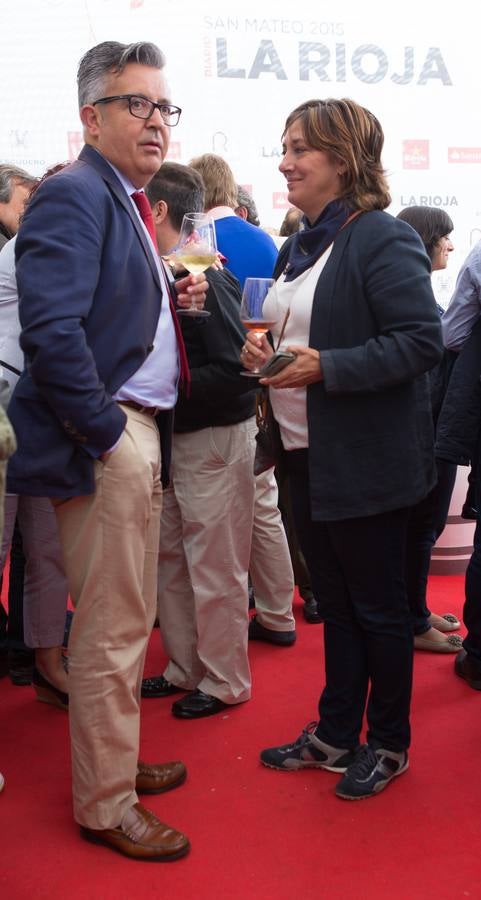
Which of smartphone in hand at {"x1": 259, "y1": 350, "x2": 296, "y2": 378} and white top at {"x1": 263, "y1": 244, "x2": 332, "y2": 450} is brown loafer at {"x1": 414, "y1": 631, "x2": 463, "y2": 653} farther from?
smartphone in hand at {"x1": 259, "y1": 350, "x2": 296, "y2": 378}

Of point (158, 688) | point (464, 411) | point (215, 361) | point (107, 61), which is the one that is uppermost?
point (107, 61)

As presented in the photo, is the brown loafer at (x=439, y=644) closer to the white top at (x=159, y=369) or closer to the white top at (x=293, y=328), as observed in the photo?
the white top at (x=293, y=328)

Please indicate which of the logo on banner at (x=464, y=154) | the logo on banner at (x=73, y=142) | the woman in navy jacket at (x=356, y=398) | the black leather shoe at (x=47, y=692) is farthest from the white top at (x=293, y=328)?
the logo on banner at (x=464, y=154)

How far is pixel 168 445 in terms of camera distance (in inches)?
82.6

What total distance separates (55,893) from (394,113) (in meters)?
4.81

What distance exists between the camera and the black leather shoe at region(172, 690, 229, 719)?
262 centimetres

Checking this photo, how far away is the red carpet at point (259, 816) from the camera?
5.98 ft

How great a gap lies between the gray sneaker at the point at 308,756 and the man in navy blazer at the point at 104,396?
447 mm

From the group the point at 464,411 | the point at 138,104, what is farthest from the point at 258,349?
the point at 464,411

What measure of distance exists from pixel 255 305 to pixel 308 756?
1.18 meters

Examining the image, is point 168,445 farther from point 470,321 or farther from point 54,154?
point 54,154

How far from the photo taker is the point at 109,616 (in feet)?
6.09

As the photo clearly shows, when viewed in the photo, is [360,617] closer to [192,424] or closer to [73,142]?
[192,424]

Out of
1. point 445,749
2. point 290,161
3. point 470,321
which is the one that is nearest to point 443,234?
point 470,321
